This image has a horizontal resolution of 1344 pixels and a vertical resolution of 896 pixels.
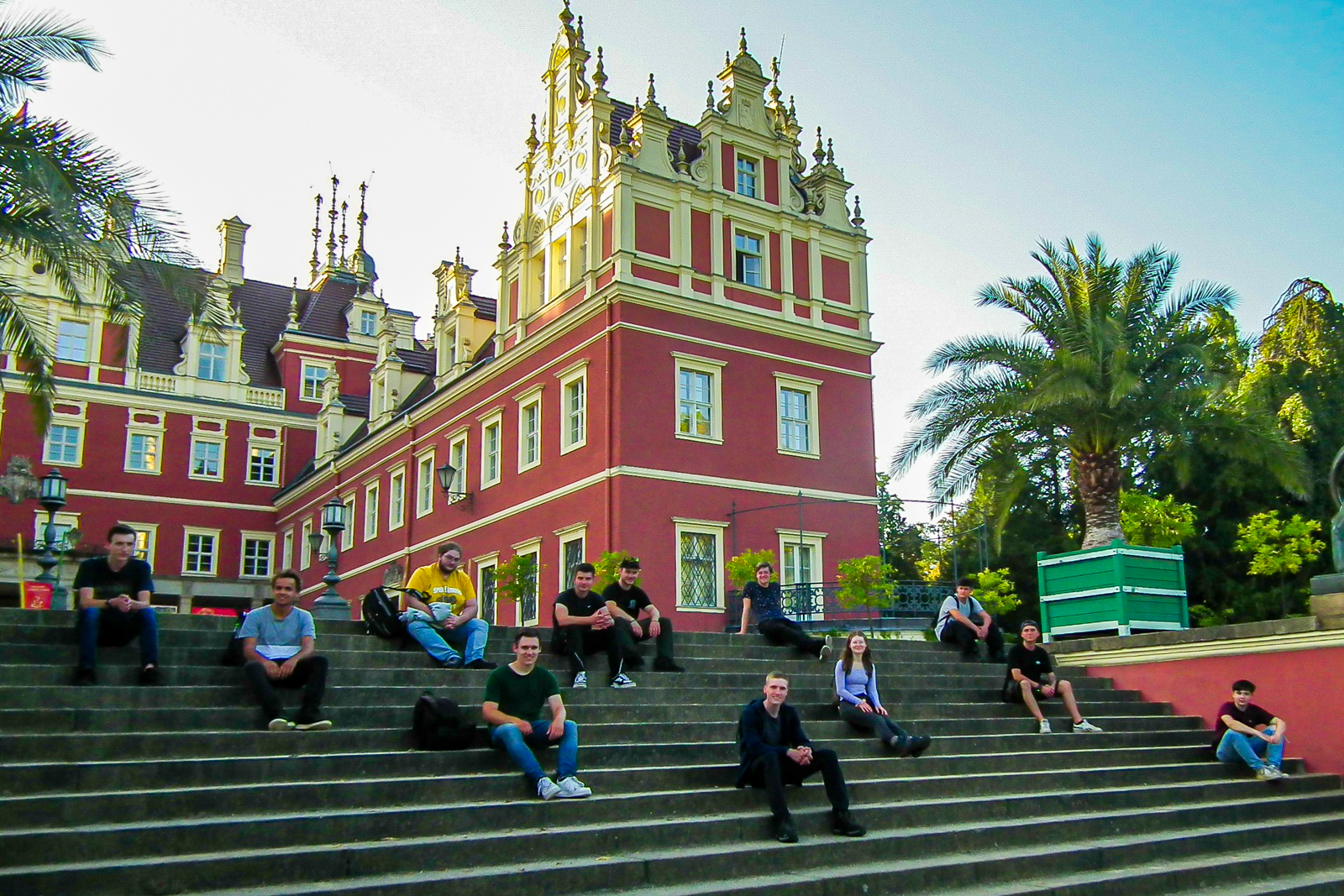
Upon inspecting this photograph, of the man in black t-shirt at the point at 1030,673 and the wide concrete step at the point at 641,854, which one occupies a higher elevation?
the man in black t-shirt at the point at 1030,673

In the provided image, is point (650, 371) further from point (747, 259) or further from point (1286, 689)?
point (1286, 689)

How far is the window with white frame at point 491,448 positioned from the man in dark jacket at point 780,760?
68.5 ft

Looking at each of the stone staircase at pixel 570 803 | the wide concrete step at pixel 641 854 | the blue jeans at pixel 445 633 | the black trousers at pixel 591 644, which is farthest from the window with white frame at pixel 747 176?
the wide concrete step at pixel 641 854

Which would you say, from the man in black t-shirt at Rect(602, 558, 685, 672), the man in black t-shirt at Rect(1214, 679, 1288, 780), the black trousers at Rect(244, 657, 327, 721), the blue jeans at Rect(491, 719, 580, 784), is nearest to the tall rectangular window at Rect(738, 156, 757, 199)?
the man in black t-shirt at Rect(602, 558, 685, 672)

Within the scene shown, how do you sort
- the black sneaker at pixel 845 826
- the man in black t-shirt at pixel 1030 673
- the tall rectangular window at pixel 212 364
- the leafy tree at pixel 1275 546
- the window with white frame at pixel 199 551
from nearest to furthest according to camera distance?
the black sneaker at pixel 845 826 < the man in black t-shirt at pixel 1030 673 < the leafy tree at pixel 1275 546 < the window with white frame at pixel 199 551 < the tall rectangular window at pixel 212 364

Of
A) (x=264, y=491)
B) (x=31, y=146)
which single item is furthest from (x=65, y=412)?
(x=31, y=146)

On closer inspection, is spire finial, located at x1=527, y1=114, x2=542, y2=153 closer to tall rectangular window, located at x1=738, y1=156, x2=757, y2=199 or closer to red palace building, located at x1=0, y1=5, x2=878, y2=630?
red palace building, located at x1=0, y1=5, x2=878, y2=630

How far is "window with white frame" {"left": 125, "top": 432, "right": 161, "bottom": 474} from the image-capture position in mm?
41656

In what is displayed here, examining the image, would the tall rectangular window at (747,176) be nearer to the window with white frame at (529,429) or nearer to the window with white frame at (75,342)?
the window with white frame at (529,429)

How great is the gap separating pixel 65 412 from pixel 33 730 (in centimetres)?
3678

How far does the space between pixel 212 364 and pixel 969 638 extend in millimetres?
36821

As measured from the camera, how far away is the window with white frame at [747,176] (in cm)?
2756

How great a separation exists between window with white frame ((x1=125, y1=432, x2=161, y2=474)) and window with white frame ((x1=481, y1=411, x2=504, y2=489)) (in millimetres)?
18039

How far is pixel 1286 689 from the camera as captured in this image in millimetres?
12375
